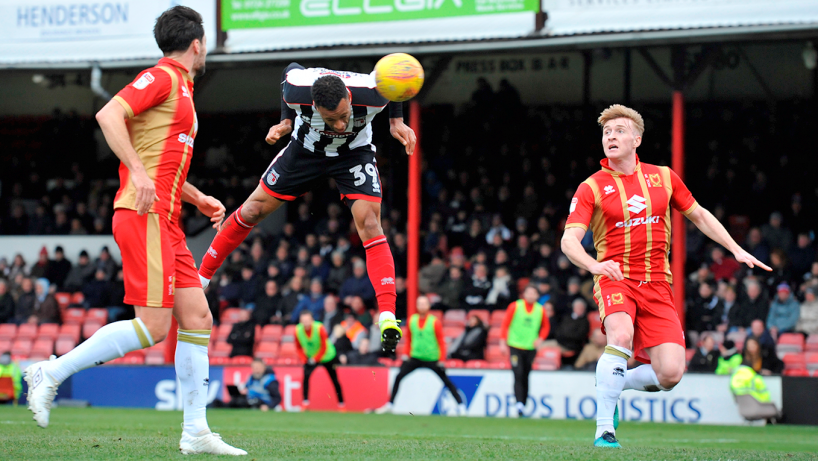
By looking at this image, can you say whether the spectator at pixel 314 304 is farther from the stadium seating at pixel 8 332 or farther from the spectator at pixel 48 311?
the stadium seating at pixel 8 332

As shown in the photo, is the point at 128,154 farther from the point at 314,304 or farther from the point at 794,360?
the point at 314,304

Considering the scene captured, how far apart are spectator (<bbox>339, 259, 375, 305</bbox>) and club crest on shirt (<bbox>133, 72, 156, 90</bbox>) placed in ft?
38.0

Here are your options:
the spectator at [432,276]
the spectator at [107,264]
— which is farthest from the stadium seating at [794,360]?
the spectator at [107,264]

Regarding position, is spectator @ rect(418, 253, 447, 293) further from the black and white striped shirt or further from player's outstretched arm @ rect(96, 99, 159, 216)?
player's outstretched arm @ rect(96, 99, 159, 216)

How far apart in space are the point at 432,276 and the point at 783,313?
19.2 ft

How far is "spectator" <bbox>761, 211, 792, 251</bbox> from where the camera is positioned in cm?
1562

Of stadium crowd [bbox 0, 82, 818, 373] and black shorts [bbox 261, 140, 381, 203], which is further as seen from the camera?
stadium crowd [bbox 0, 82, 818, 373]

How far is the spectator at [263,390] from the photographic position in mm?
15125

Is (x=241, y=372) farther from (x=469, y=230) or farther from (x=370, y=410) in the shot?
(x=469, y=230)

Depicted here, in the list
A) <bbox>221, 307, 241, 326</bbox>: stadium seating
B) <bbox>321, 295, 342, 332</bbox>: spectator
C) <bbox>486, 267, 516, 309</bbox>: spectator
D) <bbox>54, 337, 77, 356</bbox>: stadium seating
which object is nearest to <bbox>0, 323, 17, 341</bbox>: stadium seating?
<bbox>54, 337, 77, 356</bbox>: stadium seating

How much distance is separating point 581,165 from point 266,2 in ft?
23.2

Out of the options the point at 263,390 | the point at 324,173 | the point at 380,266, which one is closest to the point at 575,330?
the point at 263,390

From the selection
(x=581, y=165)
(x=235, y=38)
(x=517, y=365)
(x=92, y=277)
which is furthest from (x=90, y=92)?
(x=517, y=365)

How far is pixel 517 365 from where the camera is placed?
13453 millimetres
